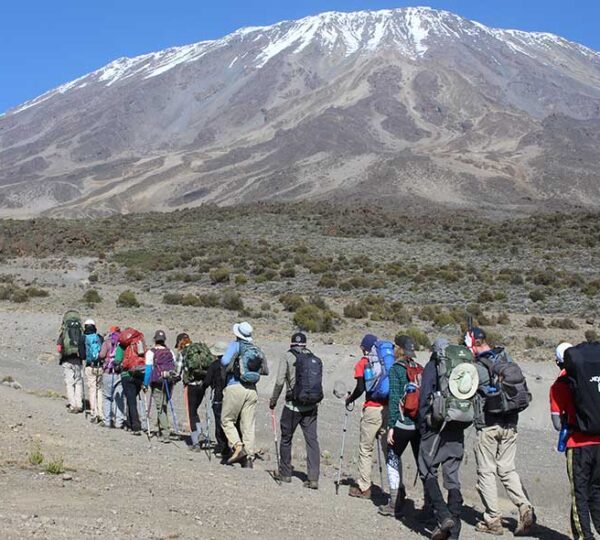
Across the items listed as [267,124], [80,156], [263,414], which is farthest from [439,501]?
[80,156]

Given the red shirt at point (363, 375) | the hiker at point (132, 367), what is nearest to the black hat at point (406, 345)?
the red shirt at point (363, 375)

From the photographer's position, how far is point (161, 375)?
10.6 metres

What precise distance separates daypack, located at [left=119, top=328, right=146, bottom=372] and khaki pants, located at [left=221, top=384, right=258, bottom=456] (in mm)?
1815

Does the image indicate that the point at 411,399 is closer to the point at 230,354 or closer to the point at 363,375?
the point at 363,375

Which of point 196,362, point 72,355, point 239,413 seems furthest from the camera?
point 72,355

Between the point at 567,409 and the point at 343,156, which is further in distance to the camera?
the point at 343,156

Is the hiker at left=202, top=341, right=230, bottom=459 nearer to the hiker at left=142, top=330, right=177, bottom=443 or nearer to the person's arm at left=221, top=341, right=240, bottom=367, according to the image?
the person's arm at left=221, top=341, right=240, bottom=367

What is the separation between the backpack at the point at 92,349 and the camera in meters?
11.7

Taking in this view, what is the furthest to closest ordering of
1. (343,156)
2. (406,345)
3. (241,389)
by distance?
(343,156)
(241,389)
(406,345)

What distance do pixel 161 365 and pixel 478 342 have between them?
461cm

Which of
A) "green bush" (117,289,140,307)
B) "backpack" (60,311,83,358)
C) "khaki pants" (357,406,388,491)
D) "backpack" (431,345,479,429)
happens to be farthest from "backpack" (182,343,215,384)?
"green bush" (117,289,140,307)

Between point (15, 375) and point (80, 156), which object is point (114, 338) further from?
point (80, 156)

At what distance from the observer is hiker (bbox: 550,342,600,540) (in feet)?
21.1

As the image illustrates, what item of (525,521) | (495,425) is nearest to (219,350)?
(495,425)
